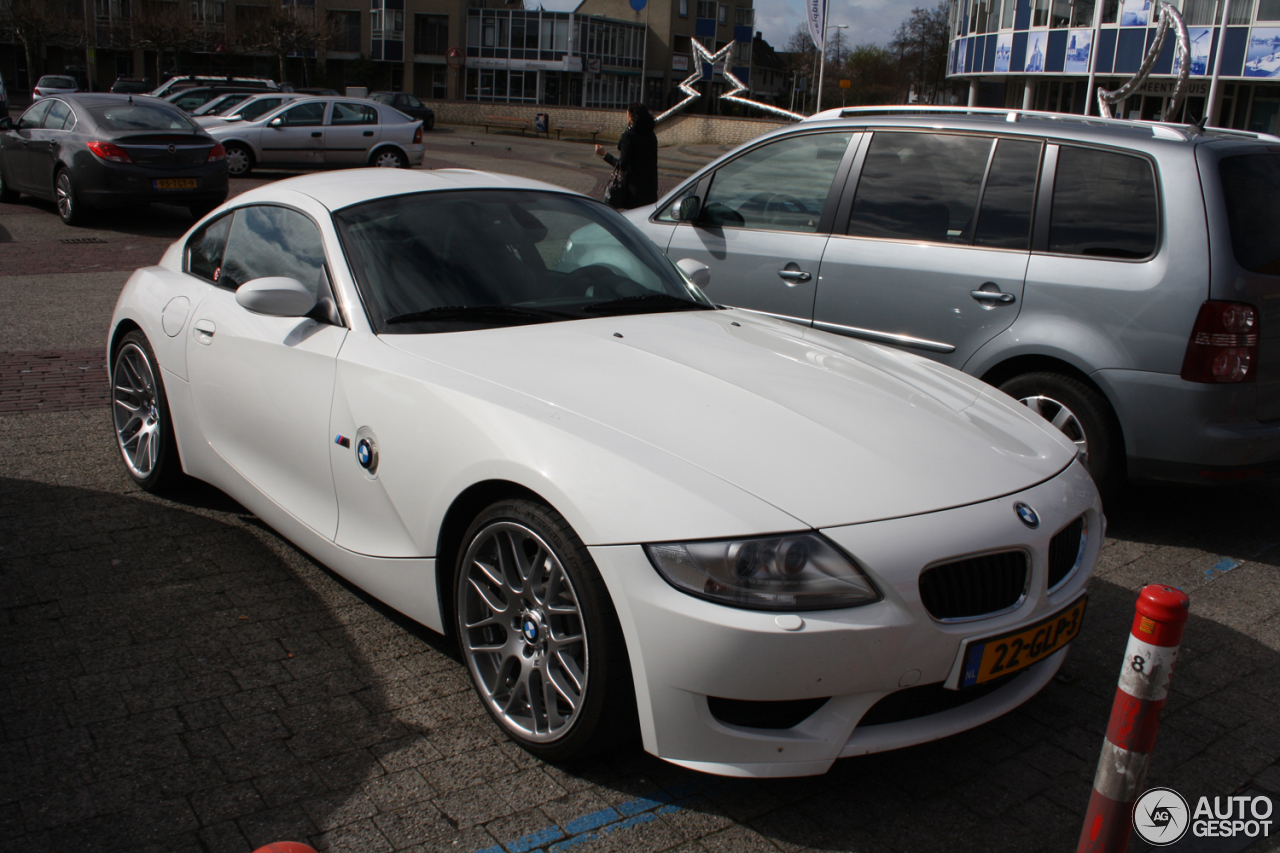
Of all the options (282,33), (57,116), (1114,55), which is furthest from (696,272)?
(282,33)

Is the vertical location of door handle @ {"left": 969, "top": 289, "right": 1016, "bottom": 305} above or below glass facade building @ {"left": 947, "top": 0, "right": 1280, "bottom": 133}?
below

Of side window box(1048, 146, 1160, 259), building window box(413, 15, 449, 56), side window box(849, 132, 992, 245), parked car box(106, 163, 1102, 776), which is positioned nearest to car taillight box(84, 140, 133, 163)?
parked car box(106, 163, 1102, 776)

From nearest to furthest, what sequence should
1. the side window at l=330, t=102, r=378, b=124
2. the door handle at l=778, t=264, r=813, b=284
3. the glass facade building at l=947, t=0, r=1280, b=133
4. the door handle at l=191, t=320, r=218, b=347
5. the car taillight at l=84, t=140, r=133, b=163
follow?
the door handle at l=191, t=320, r=218, b=347, the door handle at l=778, t=264, r=813, b=284, the car taillight at l=84, t=140, r=133, b=163, the side window at l=330, t=102, r=378, b=124, the glass facade building at l=947, t=0, r=1280, b=133

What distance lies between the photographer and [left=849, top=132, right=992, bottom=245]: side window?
17.6 feet

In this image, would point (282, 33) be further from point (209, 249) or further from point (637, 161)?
point (209, 249)

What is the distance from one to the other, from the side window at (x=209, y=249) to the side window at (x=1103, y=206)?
3697 mm

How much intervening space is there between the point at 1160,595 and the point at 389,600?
7.43 feet

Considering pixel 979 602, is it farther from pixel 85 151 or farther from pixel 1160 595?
pixel 85 151

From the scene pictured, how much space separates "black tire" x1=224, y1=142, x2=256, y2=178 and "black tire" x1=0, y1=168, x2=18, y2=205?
4.46 meters

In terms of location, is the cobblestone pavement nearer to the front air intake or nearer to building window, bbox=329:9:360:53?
the front air intake

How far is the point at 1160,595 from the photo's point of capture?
6.89ft

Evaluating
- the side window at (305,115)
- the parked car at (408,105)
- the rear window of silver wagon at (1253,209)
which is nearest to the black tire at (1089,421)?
the rear window of silver wagon at (1253,209)

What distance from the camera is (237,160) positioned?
20422 mm

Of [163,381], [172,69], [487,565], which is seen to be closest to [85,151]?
[163,381]
